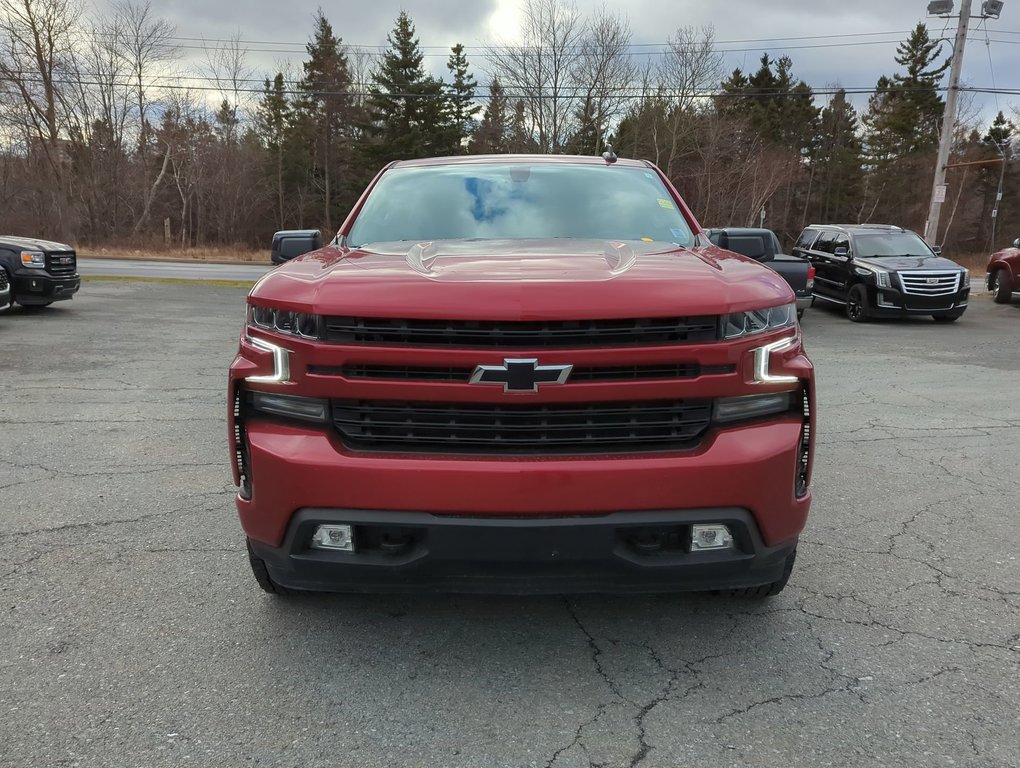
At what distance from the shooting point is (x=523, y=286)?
222 cm

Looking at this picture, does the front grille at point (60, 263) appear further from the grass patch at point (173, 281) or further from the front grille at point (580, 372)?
the front grille at point (580, 372)

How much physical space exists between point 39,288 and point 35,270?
282mm

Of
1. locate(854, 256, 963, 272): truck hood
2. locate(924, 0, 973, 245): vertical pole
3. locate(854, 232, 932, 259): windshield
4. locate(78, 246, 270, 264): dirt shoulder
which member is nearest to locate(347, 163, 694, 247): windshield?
locate(854, 256, 963, 272): truck hood

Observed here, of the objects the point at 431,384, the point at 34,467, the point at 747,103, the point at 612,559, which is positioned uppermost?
the point at 747,103

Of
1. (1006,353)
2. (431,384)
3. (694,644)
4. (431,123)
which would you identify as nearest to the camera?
(431,384)

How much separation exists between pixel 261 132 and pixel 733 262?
51970mm

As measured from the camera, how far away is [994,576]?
129 inches

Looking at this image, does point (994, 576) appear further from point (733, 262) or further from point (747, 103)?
point (747, 103)

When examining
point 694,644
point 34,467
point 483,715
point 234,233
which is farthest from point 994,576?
point 234,233

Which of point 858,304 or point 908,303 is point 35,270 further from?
point 908,303

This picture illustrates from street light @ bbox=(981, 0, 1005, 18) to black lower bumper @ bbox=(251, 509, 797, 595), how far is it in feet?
87.5

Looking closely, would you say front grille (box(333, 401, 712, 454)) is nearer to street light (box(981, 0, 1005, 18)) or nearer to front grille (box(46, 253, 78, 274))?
front grille (box(46, 253, 78, 274))

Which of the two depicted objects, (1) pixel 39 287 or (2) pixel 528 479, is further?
(1) pixel 39 287

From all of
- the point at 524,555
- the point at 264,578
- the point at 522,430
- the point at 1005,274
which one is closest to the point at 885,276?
the point at 1005,274
